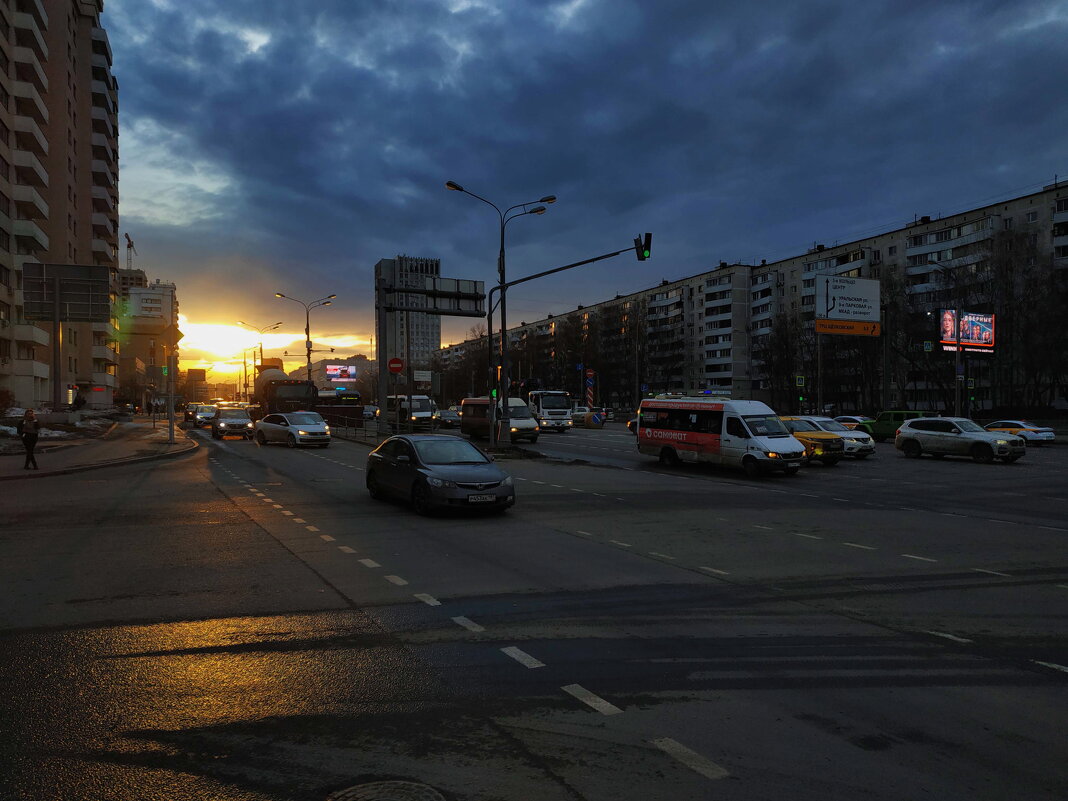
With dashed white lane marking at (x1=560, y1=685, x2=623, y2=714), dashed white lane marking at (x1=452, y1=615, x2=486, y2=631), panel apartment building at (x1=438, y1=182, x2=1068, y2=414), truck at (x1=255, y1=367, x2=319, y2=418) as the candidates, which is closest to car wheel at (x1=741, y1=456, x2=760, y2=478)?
dashed white lane marking at (x1=452, y1=615, x2=486, y2=631)

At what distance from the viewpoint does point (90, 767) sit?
354 cm

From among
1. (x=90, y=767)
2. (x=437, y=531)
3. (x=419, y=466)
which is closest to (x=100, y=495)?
(x=419, y=466)

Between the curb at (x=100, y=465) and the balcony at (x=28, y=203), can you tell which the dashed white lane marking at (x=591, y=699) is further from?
the balcony at (x=28, y=203)

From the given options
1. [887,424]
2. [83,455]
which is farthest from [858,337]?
[83,455]

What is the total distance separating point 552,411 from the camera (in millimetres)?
48344

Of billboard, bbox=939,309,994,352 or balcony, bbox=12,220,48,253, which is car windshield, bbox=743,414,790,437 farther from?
balcony, bbox=12,220,48,253

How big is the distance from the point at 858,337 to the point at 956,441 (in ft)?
156

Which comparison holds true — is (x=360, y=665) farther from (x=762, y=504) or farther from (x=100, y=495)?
(x=100, y=495)

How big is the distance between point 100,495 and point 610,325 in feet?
360

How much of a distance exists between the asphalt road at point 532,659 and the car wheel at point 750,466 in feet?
28.3

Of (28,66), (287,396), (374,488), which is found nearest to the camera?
(374,488)

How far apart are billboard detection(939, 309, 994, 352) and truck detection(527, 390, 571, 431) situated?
2272 cm

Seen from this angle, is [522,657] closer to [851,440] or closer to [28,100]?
[851,440]

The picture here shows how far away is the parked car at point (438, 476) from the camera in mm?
12102
